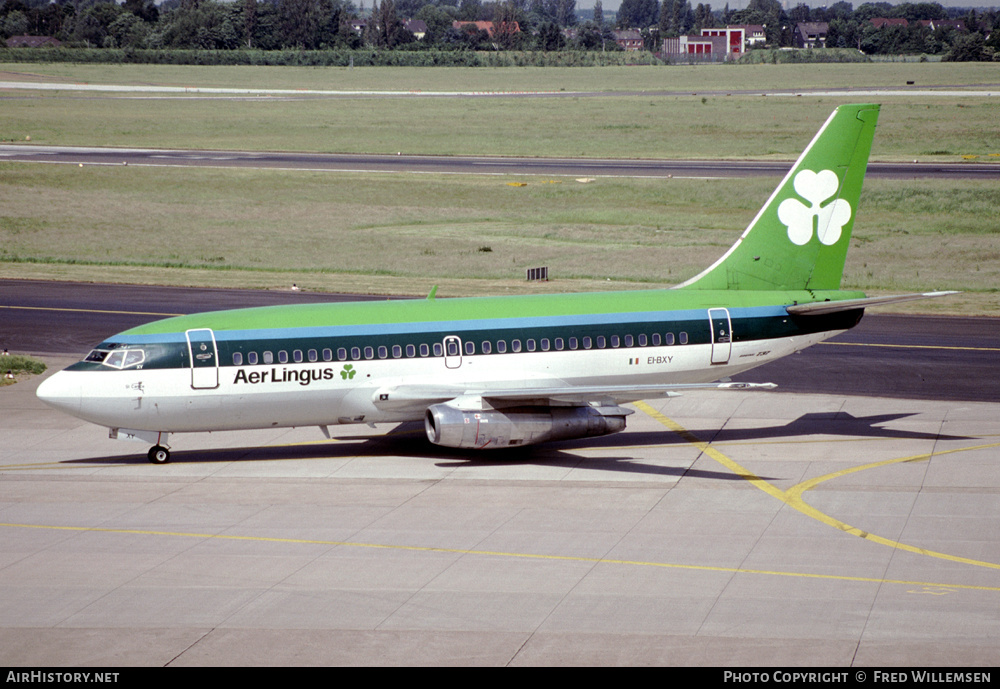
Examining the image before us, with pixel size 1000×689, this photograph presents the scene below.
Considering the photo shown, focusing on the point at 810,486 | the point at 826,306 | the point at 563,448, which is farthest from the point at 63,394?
the point at 826,306

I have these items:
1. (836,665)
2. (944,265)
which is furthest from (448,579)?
(944,265)

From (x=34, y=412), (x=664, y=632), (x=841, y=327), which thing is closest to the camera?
(x=664, y=632)

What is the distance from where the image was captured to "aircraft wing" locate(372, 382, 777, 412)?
3256 centimetres

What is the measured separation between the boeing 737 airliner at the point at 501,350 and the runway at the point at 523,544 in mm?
1647

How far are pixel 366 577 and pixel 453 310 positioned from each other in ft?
37.8

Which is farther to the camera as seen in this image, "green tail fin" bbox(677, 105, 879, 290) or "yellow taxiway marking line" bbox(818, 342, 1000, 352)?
"yellow taxiway marking line" bbox(818, 342, 1000, 352)

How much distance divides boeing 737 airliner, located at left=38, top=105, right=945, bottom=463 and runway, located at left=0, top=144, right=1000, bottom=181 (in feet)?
210

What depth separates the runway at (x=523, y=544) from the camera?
21.3m

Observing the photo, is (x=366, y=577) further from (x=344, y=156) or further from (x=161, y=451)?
(x=344, y=156)

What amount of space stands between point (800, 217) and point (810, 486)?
971cm

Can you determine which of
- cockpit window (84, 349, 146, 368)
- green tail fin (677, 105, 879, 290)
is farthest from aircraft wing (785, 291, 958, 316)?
cockpit window (84, 349, 146, 368)

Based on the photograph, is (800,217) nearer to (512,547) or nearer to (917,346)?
(917,346)

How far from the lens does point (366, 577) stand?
81.4ft

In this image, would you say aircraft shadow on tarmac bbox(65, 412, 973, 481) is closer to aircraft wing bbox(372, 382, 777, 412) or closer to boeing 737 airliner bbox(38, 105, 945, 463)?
boeing 737 airliner bbox(38, 105, 945, 463)
